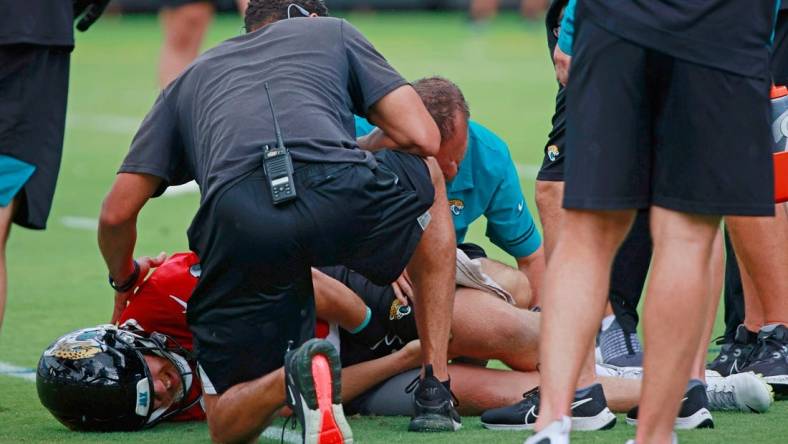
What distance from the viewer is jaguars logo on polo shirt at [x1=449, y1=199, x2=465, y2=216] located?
560cm

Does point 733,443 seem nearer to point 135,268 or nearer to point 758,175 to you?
point 758,175

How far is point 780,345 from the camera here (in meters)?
5.26

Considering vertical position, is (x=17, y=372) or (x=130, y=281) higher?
(x=130, y=281)

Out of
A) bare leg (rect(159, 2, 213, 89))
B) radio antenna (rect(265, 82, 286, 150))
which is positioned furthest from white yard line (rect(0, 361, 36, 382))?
bare leg (rect(159, 2, 213, 89))

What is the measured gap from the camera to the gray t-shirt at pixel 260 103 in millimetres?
4418

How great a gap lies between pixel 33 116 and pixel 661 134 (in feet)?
8.40

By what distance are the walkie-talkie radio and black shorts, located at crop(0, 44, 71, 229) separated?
4.39 ft

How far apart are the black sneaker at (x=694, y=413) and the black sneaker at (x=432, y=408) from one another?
1.91 feet

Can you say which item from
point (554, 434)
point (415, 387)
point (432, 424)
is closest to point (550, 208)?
point (415, 387)

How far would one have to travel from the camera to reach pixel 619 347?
555 cm

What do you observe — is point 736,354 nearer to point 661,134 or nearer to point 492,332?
point 492,332

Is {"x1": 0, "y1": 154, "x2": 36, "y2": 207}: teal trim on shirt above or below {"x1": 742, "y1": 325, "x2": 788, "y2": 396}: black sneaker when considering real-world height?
above

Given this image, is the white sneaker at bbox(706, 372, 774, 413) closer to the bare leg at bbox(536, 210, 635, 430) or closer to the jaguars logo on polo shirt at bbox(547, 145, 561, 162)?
the jaguars logo on polo shirt at bbox(547, 145, 561, 162)

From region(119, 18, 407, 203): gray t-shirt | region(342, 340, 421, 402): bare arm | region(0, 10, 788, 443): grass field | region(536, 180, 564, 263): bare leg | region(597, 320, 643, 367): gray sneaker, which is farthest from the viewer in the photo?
region(597, 320, 643, 367): gray sneaker
